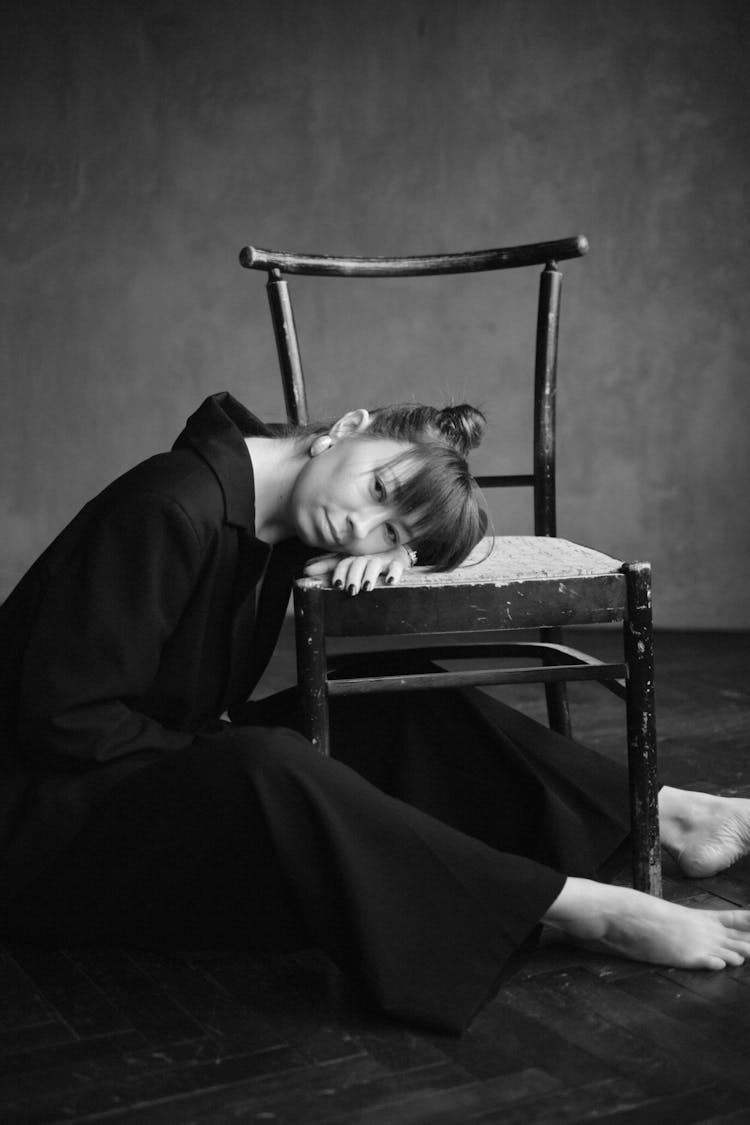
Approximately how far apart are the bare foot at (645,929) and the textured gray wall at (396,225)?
2.86 m

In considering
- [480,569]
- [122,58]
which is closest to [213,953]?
[480,569]

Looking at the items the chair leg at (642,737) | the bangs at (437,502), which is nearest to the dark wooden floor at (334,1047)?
the chair leg at (642,737)

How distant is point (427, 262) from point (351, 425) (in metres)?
0.67

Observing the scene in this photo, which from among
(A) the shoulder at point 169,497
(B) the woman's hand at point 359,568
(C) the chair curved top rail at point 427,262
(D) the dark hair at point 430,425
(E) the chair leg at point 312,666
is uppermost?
(C) the chair curved top rail at point 427,262

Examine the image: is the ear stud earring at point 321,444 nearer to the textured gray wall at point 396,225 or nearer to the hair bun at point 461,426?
the hair bun at point 461,426

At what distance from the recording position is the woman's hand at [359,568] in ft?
4.90

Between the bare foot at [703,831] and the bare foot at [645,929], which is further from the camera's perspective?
the bare foot at [703,831]

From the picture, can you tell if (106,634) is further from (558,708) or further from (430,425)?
(558,708)

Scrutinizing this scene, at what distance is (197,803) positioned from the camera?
1315 millimetres

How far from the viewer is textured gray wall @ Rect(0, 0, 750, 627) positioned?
405cm

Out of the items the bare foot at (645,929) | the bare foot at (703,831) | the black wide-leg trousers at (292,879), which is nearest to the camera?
the black wide-leg trousers at (292,879)

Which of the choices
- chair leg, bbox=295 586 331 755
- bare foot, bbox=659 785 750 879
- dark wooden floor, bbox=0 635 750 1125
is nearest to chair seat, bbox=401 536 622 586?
chair leg, bbox=295 586 331 755

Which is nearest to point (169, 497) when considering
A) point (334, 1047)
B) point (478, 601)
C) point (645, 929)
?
point (478, 601)

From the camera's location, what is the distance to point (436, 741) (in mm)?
1694
